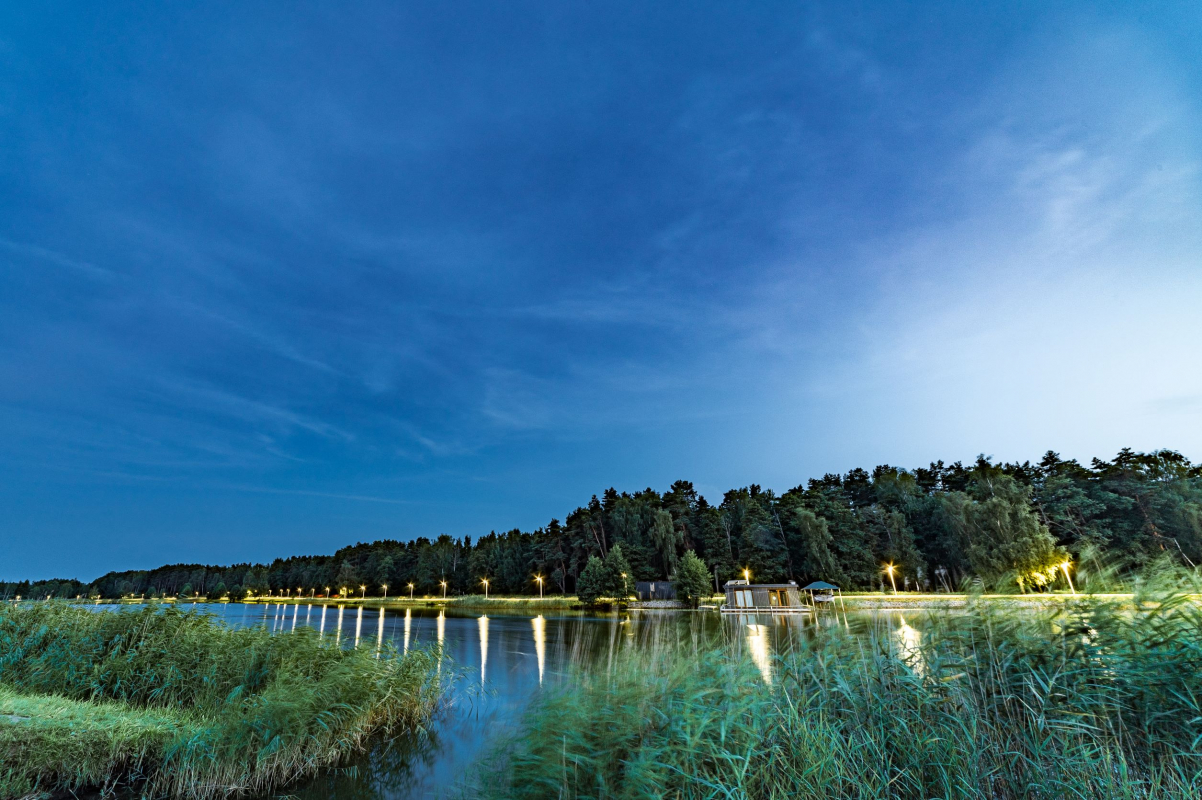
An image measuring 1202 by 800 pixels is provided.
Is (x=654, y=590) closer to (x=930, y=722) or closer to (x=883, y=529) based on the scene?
(x=883, y=529)

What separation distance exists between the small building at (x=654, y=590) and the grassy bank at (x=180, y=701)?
178ft

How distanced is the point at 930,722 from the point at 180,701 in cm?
1347

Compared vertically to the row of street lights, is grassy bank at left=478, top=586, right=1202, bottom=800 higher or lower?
higher

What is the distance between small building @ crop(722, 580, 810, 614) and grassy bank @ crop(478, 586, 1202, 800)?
47690mm

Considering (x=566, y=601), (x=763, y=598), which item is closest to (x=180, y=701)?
(x=763, y=598)

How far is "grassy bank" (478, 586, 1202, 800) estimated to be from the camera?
4375 mm

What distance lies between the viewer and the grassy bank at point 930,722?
438 cm

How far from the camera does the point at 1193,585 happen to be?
534 cm

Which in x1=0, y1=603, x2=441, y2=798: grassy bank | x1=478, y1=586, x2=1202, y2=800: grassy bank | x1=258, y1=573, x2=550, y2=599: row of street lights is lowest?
x1=258, y1=573, x2=550, y2=599: row of street lights

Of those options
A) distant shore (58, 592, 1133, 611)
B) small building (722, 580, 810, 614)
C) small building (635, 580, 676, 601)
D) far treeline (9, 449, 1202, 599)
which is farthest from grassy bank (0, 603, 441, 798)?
small building (635, 580, 676, 601)

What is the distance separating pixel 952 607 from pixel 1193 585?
7.08 ft

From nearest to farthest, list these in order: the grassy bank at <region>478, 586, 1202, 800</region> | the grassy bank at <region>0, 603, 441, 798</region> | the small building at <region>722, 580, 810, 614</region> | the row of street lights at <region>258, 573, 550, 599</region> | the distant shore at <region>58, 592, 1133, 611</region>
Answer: the grassy bank at <region>478, 586, 1202, 800</region>, the distant shore at <region>58, 592, 1133, 611</region>, the grassy bank at <region>0, 603, 441, 798</region>, the small building at <region>722, 580, 810, 614</region>, the row of street lights at <region>258, 573, 550, 599</region>

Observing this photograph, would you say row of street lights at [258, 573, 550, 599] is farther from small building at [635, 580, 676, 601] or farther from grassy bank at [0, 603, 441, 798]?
grassy bank at [0, 603, 441, 798]

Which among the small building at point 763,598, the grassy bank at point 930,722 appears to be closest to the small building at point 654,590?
the small building at point 763,598
